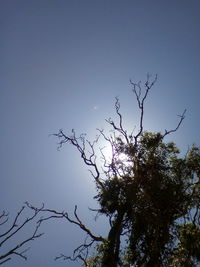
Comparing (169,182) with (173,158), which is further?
(173,158)

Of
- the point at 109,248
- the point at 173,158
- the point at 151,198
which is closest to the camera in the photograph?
the point at 109,248

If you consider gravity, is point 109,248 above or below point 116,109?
below

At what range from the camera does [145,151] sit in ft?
72.8

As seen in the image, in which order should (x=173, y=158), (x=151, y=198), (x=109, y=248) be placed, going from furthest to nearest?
(x=173, y=158)
(x=151, y=198)
(x=109, y=248)

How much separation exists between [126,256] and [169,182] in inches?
222

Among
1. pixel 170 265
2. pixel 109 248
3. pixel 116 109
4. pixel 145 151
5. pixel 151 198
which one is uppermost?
pixel 116 109

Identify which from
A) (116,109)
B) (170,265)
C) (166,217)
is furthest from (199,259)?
(116,109)

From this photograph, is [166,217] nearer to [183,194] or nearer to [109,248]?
[183,194]

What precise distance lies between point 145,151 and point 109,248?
24.1ft

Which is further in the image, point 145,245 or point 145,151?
point 145,151

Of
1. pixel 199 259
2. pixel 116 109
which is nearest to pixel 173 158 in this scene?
pixel 116 109

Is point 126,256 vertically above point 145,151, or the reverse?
point 145,151

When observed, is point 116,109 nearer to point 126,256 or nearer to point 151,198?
point 151,198

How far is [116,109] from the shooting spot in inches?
874
